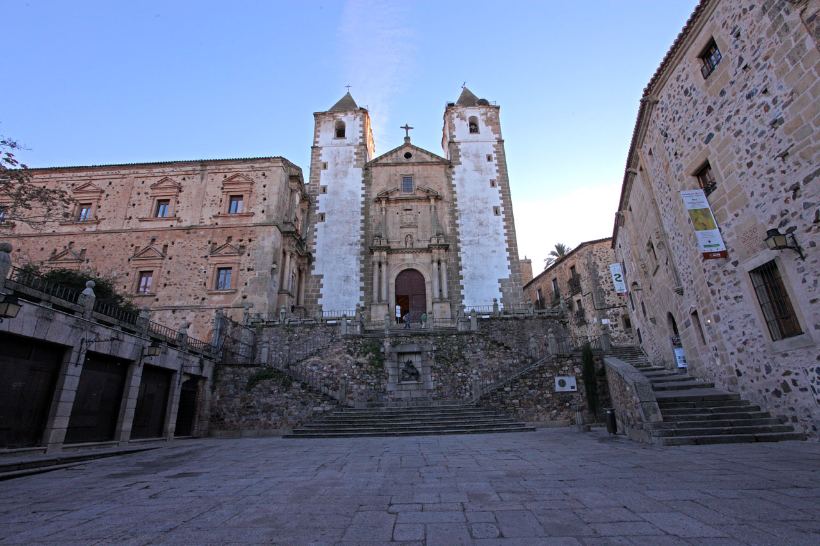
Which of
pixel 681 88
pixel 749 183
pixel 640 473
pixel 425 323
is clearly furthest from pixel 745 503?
pixel 425 323

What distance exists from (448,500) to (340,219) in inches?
926

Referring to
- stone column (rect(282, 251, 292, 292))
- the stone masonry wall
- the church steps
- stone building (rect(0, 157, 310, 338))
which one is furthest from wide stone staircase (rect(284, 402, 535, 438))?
stone column (rect(282, 251, 292, 292))

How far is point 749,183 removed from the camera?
27.5ft

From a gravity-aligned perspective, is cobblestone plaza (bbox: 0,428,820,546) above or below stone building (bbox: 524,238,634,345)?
below

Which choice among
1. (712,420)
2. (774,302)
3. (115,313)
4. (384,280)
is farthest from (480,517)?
(384,280)

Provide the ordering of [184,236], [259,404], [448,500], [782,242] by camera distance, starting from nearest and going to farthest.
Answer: [448,500] → [782,242] → [259,404] → [184,236]

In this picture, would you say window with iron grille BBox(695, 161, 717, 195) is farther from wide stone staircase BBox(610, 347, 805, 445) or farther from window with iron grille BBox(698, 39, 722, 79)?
wide stone staircase BBox(610, 347, 805, 445)

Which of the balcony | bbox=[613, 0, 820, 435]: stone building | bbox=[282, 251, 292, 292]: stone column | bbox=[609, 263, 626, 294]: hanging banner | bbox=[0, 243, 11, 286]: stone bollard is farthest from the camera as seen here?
the balcony

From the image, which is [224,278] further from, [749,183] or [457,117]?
[749,183]

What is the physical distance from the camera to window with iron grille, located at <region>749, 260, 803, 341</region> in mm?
7723

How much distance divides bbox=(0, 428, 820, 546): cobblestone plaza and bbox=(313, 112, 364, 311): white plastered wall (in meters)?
17.2

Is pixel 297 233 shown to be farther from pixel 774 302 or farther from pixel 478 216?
pixel 774 302

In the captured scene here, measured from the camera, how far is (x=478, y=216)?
86.8ft

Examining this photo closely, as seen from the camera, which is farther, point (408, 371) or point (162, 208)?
point (162, 208)
